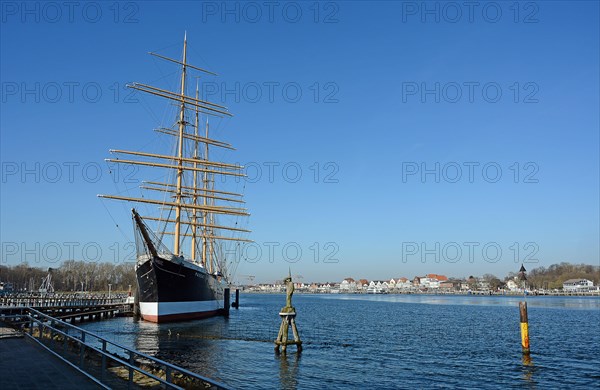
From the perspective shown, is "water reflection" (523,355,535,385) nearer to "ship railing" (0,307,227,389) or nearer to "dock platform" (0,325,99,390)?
"ship railing" (0,307,227,389)

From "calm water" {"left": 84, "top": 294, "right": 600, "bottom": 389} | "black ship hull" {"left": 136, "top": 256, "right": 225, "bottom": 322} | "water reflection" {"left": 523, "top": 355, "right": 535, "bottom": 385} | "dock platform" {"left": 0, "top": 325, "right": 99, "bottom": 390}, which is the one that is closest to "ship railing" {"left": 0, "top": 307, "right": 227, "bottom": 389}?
"dock platform" {"left": 0, "top": 325, "right": 99, "bottom": 390}

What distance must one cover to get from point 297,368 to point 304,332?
1767 centimetres

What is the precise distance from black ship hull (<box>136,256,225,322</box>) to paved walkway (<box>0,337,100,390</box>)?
27286mm

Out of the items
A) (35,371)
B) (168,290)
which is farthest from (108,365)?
(168,290)

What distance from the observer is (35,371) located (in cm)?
1167

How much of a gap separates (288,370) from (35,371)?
39.2 feet

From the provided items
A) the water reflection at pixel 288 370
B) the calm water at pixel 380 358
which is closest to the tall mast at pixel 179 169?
the calm water at pixel 380 358

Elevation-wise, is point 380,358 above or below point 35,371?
below

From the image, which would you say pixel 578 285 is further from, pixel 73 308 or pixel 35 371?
pixel 35 371

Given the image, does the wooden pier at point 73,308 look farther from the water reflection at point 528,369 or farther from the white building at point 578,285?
the white building at point 578,285

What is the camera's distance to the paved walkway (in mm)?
10211

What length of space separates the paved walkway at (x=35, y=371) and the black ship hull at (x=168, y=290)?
1074 inches

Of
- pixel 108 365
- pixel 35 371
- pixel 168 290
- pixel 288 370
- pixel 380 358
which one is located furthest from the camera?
pixel 168 290

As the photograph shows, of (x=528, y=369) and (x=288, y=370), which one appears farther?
(x=528, y=369)
